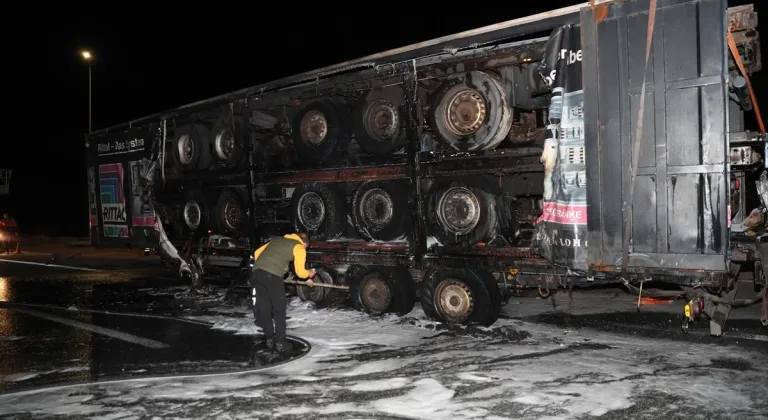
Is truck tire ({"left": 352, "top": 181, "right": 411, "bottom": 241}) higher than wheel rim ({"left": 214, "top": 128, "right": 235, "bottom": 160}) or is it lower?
lower

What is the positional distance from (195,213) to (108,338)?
4173mm

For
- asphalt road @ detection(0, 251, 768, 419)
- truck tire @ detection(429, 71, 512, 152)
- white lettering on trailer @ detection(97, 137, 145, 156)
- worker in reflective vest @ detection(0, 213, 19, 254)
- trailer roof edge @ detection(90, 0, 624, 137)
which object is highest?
trailer roof edge @ detection(90, 0, 624, 137)

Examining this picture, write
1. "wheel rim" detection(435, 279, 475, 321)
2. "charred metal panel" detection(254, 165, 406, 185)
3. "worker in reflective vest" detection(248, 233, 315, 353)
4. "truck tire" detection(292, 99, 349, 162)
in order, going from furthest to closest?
"truck tire" detection(292, 99, 349, 162) < "charred metal panel" detection(254, 165, 406, 185) < "wheel rim" detection(435, 279, 475, 321) < "worker in reflective vest" detection(248, 233, 315, 353)

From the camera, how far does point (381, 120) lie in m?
8.44

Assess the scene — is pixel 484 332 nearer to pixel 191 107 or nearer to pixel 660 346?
pixel 660 346

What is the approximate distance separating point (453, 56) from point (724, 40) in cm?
297

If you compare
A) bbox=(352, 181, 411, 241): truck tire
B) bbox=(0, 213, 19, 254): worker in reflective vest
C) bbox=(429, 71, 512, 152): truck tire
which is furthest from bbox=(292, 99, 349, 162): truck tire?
bbox=(0, 213, 19, 254): worker in reflective vest

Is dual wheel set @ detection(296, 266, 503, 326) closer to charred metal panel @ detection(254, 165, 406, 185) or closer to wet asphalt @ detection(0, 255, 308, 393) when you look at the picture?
charred metal panel @ detection(254, 165, 406, 185)

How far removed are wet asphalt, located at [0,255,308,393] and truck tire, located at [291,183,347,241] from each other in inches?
80.9

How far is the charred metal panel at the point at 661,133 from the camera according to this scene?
561 centimetres

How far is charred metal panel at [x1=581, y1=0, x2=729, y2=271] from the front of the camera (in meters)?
5.61

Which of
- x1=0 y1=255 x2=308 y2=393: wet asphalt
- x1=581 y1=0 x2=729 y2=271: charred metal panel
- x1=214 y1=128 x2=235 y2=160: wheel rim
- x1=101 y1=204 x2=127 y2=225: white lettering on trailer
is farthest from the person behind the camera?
x1=101 y1=204 x2=127 y2=225: white lettering on trailer

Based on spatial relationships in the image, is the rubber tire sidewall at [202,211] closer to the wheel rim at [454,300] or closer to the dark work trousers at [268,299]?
the dark work trousers at [268,299]

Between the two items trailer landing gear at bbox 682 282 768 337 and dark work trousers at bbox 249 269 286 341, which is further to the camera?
dark work trousers at bbox 249 269 286 341
